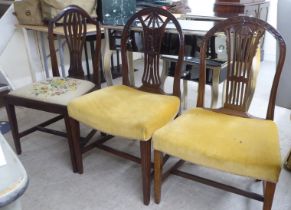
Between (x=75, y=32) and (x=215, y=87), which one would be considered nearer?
(x=215, y=87)

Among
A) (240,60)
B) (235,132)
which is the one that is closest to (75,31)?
(240,60)

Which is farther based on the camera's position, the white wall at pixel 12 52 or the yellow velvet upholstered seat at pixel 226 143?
the white wall at pixel 12 52

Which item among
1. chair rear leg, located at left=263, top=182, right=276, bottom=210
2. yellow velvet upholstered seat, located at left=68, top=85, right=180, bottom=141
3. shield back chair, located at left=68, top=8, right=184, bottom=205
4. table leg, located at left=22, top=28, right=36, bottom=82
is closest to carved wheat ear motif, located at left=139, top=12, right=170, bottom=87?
shield back chair, located at left=68, top=8, right=184, bottom=205

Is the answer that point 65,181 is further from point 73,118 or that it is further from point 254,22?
point 254,22

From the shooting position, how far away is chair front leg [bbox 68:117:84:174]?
1.64m

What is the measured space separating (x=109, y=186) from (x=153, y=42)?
0.88 meters

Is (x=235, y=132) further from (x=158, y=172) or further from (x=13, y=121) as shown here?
(x=13, y=121)

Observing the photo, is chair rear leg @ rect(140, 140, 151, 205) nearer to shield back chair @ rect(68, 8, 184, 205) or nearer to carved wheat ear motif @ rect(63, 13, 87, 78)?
shield back chair @ rect(68, 8, 184, 205)

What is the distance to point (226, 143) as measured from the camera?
1.16 metres

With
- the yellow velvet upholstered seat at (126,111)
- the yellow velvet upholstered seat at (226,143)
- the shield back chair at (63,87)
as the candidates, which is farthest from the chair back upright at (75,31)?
the yellow velvet upholstered seat at (226,143)

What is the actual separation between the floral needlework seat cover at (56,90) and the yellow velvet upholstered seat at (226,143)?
27.8 inches

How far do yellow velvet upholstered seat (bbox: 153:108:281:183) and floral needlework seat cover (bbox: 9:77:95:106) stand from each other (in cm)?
71

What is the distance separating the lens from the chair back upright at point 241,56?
132 cm

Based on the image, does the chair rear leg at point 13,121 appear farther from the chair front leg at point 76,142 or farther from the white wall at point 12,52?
the white wall at point 12,52
